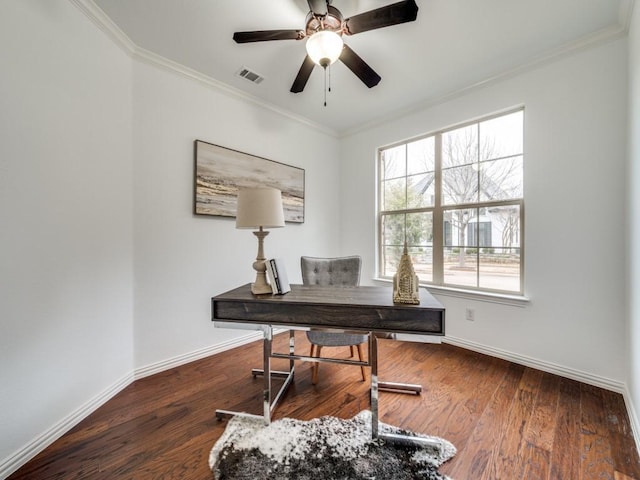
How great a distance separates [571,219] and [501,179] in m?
0.64

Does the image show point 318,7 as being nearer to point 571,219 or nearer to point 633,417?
point 571,219

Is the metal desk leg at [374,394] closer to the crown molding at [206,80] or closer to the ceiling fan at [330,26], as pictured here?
the ceiling fan at [330,26]

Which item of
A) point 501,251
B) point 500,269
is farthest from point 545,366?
point 501,251

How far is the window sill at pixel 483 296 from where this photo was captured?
7.43ft

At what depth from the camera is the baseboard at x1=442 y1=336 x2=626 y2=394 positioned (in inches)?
73.2

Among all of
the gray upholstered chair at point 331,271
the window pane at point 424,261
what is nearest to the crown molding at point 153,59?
the gray upholstered chair at point 331,271

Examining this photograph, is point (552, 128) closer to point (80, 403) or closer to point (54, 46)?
point (54, 46)

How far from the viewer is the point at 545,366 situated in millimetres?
2129

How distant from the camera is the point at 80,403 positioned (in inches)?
62.6

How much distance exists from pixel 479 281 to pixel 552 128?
4.72ft

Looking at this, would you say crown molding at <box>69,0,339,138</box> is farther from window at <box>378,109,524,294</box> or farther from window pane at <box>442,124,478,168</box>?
window pane at <box>442,124,478,168</box>

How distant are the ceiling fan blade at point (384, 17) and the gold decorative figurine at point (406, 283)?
1237 mm

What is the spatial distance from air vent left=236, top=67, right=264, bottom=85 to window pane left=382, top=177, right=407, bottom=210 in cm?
189

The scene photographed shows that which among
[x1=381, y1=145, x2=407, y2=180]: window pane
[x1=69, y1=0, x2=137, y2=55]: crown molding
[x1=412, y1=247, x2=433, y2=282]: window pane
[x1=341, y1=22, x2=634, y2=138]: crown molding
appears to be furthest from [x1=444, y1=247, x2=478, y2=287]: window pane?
[x1=69, y1=0, x2=137, y2=55]: crown molding
